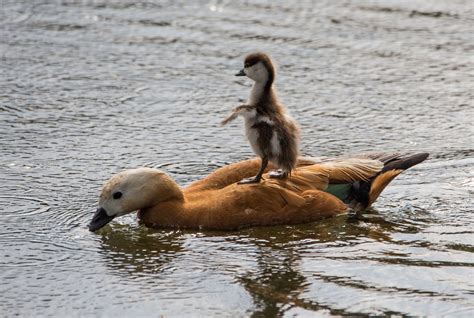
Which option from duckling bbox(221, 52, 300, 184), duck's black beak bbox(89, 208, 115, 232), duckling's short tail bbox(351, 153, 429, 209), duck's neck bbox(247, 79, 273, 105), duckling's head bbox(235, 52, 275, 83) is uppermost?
duckling's head bbox(235, 52, 275, 83)

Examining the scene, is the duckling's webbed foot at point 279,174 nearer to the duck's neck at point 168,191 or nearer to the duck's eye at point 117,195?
the duck's neck at point 168,191

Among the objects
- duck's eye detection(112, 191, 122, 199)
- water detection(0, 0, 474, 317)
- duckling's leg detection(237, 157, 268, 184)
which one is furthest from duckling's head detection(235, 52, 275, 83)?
duck's eye detection(112, 191, 122, 199)

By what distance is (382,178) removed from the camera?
862 centimetres

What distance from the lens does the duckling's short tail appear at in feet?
28.1

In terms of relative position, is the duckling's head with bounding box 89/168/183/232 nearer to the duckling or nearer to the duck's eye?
the duck's eye

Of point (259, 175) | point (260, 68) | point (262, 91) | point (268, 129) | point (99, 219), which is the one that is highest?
point (260, 68)

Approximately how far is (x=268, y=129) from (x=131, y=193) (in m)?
1.07

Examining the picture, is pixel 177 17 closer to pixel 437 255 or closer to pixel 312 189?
pixel 312 189

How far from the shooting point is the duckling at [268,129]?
26.9 feet

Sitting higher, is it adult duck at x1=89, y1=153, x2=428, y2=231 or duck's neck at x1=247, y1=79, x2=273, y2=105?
duck's neck at x1=247, y1=79, x2=273, y2=105

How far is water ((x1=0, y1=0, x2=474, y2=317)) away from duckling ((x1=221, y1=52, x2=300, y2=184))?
0.48m

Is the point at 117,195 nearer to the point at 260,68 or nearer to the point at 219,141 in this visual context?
the point at 260,68

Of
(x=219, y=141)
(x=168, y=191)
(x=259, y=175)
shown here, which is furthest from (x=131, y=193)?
(x=219, y=141)

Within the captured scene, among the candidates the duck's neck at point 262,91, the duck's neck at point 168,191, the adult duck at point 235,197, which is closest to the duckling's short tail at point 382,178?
the adult duck at point 235,197
